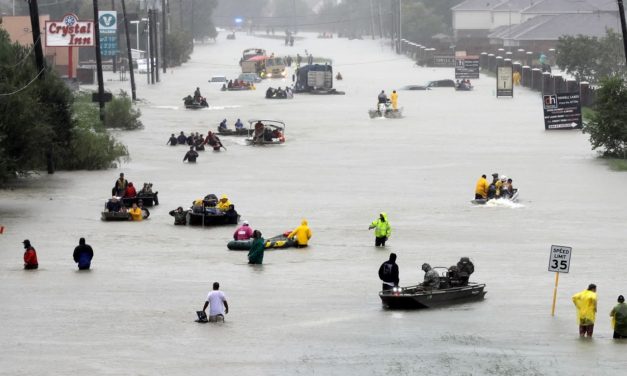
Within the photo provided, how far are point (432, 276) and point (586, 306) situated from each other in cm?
427

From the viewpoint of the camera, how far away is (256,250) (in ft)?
124

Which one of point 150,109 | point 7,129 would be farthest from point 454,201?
point 150,109

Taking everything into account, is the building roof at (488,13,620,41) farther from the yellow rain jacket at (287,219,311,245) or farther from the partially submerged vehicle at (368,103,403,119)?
the yellow rain jacket at (287,219,311,245)

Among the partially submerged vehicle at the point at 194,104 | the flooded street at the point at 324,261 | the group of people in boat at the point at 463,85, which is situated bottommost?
the flooded street at the point at 324,261

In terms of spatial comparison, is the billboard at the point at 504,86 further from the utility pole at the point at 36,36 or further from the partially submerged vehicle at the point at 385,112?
the utility pole at the point at 36,36

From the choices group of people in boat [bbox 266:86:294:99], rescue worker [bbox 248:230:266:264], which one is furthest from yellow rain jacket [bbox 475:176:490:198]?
group of people in boat [bbox 266:86:294:99]

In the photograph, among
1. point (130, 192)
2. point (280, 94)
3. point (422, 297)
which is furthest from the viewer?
point (280, 94)

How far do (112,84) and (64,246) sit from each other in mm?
77817

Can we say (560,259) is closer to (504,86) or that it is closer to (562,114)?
(562,114)

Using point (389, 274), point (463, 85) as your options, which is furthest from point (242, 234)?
point (463, 85)

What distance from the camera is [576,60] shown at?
11712 centimetres

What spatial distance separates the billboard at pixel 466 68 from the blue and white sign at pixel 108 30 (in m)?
30.3

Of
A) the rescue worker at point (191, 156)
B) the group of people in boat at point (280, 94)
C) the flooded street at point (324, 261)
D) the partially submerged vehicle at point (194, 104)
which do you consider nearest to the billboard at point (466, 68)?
the group of people in boat at point (280, 94)

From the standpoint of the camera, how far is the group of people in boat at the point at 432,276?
31.8 m
